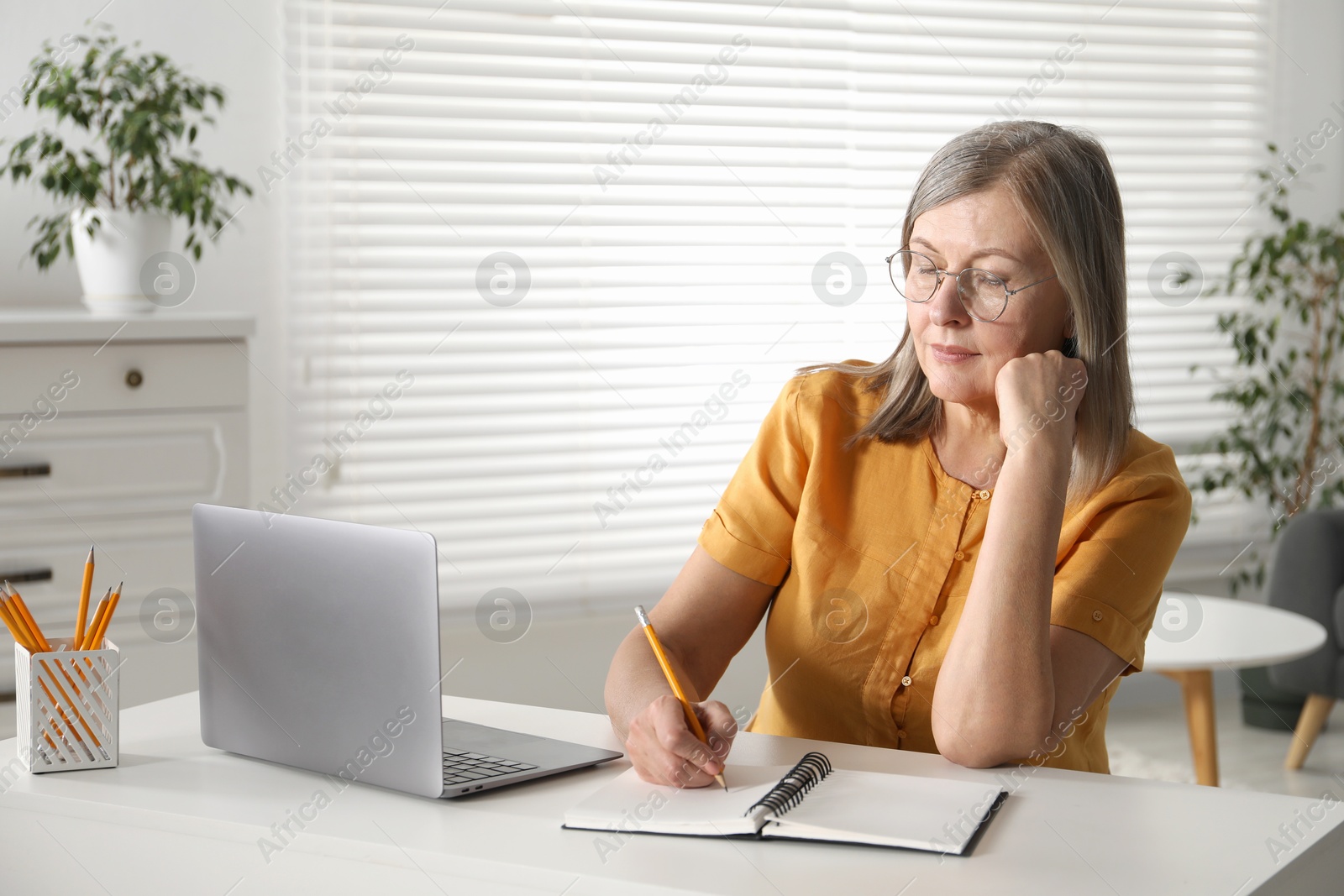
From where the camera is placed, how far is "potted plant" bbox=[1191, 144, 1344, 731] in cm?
448

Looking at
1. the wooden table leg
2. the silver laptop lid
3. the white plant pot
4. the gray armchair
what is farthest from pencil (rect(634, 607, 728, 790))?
the gray armchair

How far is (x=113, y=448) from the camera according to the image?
275 centimetres

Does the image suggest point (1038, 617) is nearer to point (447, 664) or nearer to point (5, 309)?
point (447, 664)

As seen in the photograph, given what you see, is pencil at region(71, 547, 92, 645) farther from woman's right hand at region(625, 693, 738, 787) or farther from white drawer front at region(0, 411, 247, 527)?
white drawer front at region(0, 411, 247, 527)

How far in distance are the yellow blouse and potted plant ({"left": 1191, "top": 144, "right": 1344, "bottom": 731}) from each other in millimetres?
3108

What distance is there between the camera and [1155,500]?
164cm

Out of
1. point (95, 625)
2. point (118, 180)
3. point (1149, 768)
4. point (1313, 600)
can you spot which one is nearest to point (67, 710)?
point (95, 625)

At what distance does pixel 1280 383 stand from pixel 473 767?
4.31 meters

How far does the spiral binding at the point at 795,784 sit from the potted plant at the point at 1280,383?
11.9 ft

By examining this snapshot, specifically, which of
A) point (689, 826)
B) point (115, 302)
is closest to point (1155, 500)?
point (689, 826)

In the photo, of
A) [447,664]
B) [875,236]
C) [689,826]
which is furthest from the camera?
[875,236]

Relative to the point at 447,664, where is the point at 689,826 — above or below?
above

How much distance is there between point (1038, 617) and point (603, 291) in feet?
8.36

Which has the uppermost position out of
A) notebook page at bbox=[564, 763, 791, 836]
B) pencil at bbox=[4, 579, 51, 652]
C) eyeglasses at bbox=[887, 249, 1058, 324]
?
eyeglasses at bbox=[887, 249, 1058, 324]
